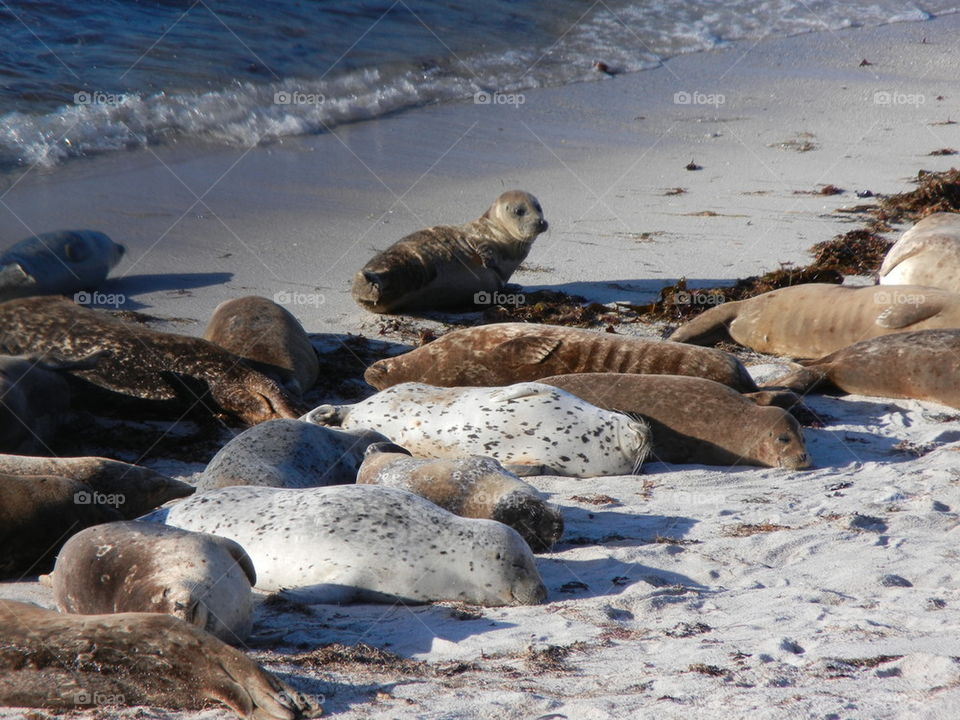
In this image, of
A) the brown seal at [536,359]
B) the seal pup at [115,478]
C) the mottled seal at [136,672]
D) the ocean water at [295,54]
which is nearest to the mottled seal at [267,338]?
the brown seal at [536,359]

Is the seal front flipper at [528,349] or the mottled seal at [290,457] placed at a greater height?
the seal front flipper at [528,349]

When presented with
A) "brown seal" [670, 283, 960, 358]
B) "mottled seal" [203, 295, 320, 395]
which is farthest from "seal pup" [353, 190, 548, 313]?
"brown seal" [670, 283, 960, 358]

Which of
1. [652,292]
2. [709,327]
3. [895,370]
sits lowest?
[895,370]

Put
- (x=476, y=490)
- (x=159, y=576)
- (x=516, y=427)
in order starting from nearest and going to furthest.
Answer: (x=159, y=576) < (x=476, y=490) < (x=516, y=427)

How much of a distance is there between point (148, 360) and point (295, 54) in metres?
8.55

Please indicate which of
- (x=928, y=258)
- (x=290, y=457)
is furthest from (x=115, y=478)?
(x=928, y=258)

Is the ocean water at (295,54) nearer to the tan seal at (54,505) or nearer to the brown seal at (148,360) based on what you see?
the brown seal at (148,360)

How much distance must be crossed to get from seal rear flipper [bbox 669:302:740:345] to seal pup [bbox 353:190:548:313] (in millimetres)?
1588

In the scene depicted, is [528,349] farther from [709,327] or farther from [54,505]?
[54,505]

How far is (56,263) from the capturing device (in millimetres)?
7559

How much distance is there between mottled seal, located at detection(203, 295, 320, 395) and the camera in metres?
6.32

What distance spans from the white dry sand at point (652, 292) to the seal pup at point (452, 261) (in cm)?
27

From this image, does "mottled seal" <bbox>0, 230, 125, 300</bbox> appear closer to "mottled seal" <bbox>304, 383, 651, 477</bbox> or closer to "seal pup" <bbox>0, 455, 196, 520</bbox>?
"mottled seal" <bbox>304, 383, 651, 477</bbox>

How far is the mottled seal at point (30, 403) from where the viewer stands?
17.3 ft
